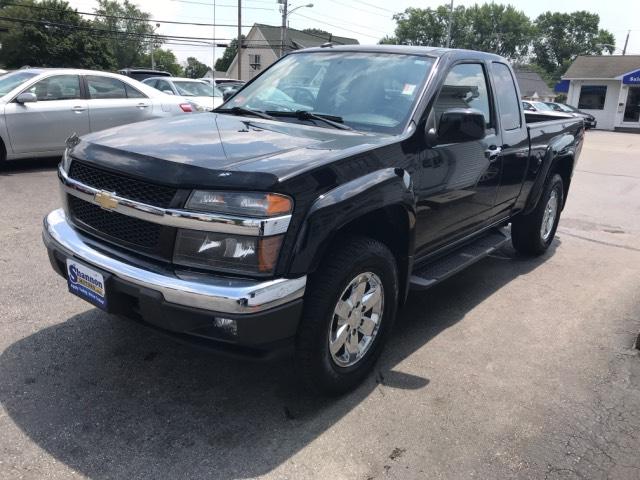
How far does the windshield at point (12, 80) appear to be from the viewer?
8.23 metres

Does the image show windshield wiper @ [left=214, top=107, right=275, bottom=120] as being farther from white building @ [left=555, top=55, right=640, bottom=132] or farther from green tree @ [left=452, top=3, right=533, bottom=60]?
green tree @ [left=452, top=3, right=533, bottom=60]

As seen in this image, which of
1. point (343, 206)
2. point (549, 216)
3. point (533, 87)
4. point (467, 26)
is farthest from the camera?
point (467, 26)

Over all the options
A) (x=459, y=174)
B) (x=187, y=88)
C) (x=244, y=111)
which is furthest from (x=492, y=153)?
(x=187, y=88)

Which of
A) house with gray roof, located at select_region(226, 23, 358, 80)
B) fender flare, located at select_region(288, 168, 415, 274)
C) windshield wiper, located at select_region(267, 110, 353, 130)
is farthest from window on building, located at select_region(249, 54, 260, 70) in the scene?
fender flare, located at select_region(288, 168, 415, 274)

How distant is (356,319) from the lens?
3098mm

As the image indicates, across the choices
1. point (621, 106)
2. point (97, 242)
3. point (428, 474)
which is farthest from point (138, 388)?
point (621, 106)

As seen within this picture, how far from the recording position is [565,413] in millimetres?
3141

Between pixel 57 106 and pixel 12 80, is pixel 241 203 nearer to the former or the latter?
pixel 57 106

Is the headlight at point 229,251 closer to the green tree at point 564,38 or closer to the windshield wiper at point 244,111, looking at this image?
the windshield wiper at point 244,111

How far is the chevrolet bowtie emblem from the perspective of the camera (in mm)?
2799

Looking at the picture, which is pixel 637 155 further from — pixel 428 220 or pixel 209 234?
pixel 209 234

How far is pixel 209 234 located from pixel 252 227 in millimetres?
210

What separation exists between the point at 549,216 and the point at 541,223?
39 cm

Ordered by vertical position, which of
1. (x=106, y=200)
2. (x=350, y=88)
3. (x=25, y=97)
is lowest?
(x=106, y=200)
